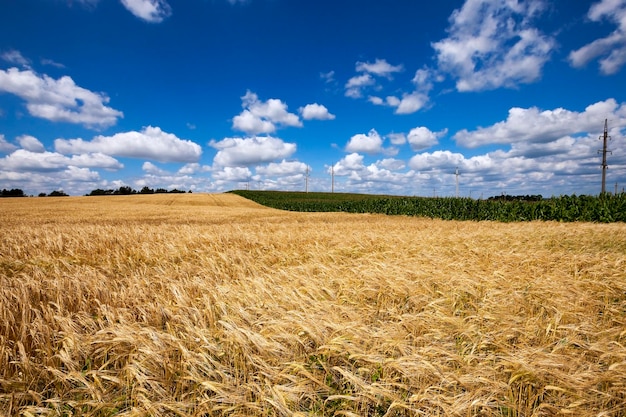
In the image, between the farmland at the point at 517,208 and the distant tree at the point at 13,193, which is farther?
the distant tree at the point at 13,193

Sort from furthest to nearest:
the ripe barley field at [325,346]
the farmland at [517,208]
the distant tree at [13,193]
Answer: the distant tree at [13,193]
the farmland at [517,208]
the ripe barley field at [325,346]

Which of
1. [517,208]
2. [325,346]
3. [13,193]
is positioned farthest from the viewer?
[13,193]

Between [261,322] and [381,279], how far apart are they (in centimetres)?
180

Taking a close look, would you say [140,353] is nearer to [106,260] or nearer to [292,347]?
[292,347]

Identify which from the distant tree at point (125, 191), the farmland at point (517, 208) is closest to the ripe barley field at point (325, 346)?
the farmland at point (517, 208)

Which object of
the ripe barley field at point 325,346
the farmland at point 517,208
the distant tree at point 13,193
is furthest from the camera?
the distant tree at point 13,193

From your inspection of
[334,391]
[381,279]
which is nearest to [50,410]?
[334,391]

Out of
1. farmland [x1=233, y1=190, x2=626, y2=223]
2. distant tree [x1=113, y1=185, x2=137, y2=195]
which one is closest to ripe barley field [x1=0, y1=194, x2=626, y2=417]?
farmland [x1=233, y1=190, x2=626, y2=223]

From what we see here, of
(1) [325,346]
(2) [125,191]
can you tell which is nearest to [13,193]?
(2) [125,191]

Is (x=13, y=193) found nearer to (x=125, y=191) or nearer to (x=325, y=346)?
(x=125, y=191)

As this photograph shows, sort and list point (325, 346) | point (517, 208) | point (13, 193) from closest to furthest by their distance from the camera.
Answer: point (325, 346) < point (517, 208) < point (13, 193)

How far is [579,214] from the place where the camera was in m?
21.3

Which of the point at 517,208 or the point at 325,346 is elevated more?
the point at 517,208

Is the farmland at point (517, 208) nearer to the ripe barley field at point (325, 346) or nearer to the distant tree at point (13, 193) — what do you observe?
the ripe barley field at point (325, 346)
